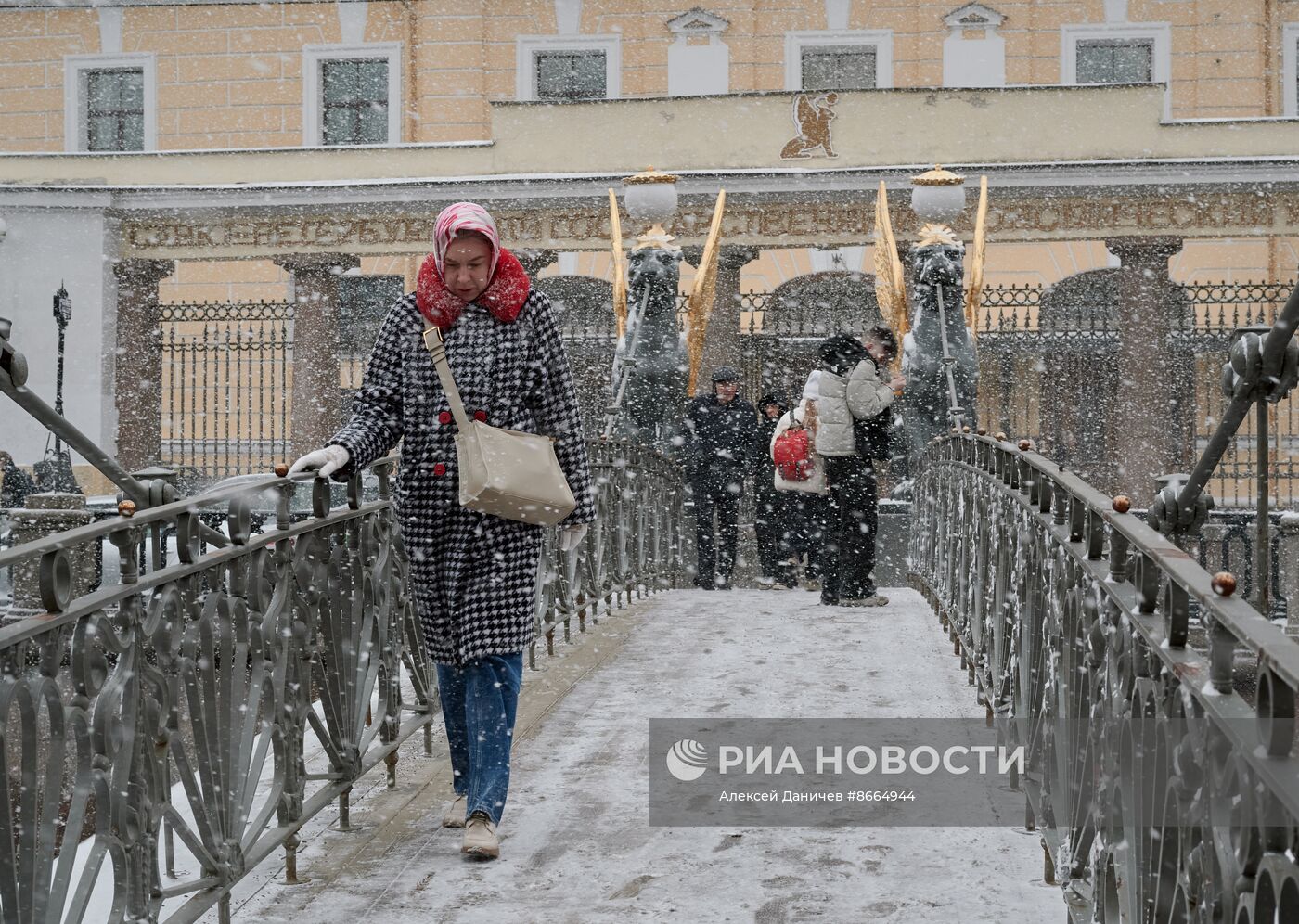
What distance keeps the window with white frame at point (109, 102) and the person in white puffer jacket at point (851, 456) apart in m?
18.5

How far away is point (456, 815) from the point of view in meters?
4.27

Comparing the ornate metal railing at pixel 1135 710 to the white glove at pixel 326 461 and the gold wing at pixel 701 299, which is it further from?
the gold wing at pixel 701 299

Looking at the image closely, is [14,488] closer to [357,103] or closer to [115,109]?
[357,103]

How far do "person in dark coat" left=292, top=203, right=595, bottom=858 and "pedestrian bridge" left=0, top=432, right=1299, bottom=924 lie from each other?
22 centimetres

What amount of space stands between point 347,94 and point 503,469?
22.3m

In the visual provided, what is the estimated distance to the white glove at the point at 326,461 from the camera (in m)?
3.80

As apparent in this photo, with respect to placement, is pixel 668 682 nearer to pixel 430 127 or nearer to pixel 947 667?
pixel 947 667

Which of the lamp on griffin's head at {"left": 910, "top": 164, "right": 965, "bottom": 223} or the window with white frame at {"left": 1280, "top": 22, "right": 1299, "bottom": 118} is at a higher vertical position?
the window with white frame at {"left": 1280, "top": 22, "right": 1299, "bottom": 118}

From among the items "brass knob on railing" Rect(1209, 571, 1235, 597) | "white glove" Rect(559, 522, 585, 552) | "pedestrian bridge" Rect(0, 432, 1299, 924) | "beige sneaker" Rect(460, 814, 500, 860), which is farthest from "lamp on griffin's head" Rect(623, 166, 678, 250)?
"brass knob on railing" Rect(1209, 571, 1235, 597)

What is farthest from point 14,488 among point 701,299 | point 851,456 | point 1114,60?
point 1114,60

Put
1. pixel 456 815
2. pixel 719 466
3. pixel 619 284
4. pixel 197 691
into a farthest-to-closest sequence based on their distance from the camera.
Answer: pixel 619 284, pixel 719 466, pixel 456 815, pixel 197 691

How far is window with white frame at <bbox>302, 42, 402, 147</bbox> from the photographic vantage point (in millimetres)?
24703

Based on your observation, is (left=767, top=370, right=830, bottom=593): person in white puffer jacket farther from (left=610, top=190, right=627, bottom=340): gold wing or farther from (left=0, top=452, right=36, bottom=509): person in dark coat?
(left=0, top=452, right=36, bottom=509): person in dark coat

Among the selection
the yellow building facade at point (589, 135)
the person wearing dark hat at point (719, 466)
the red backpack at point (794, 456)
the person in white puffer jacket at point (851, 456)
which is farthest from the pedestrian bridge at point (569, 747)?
the yellow building facade at point (589, 135)
